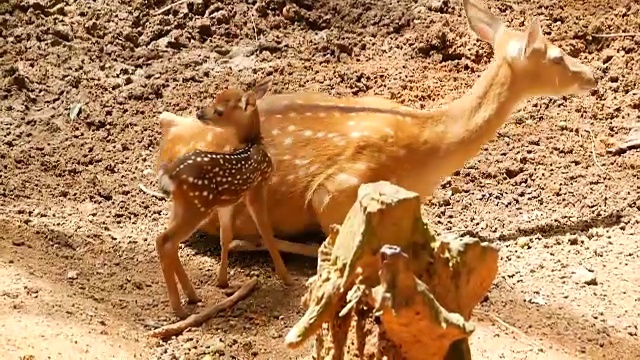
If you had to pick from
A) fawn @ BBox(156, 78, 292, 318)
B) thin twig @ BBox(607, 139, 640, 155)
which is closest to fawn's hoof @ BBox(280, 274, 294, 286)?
fawn @ BBox(156, 78, 292, 318)

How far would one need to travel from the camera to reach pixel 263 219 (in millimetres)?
4184

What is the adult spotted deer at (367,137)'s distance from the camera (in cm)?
457

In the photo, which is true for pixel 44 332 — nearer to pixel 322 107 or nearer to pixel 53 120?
pixel 322 107

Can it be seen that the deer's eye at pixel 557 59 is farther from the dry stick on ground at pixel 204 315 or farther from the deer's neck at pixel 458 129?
the dry stick on ground at pixel 204 315

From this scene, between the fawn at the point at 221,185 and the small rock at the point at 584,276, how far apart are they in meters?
1.23

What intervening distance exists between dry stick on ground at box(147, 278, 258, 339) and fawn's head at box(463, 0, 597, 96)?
1.67 meters

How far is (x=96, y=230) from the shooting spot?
15.5 feet

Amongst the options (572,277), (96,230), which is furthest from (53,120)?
(572,277)

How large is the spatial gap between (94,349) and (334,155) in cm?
160

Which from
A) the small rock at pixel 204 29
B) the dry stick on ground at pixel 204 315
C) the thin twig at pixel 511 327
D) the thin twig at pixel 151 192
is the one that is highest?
the small rock at pixel 204 29

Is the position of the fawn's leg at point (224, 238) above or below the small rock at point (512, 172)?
below

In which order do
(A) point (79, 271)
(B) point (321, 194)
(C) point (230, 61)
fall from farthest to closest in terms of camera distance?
(C) point (230, 61) < (B) point (321, 194) < (A) point (79, 271)

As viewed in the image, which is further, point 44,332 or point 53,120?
point 53,120

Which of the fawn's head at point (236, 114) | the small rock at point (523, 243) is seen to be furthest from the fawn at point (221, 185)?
the small rock at point (523, 243)
